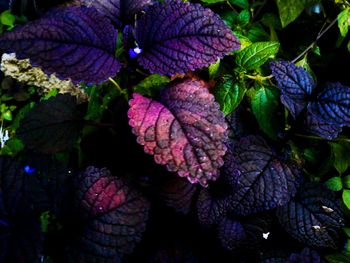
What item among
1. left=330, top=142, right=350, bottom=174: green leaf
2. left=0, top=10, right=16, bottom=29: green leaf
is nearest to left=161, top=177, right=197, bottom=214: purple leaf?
left=330, top=142, right=350, bottom=174: green leaf

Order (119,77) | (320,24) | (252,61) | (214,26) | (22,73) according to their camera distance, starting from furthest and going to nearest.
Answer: (22,73)
(320,24)
(119,77)
(252,61)
(214,26)

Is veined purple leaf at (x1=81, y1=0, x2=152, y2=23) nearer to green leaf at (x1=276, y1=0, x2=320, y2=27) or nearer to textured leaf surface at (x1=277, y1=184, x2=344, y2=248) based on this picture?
green leaf at (x1=276, y1=0, x2=320, y2=27)

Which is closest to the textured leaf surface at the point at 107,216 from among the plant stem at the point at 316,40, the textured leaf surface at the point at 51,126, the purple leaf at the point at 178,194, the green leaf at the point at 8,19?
the purple leaf at the point at 178,194

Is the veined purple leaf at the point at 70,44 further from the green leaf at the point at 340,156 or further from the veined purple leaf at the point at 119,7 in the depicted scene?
the green leaf at the point at 340,156

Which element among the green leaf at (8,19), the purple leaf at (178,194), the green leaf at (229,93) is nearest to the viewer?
the purple leaf at (178,194)

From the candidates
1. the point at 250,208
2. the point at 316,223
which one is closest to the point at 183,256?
the point at 250,208

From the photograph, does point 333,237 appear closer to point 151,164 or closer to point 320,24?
point 151,164

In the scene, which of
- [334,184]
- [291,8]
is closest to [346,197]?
[334,184]
